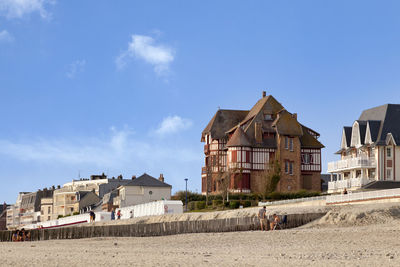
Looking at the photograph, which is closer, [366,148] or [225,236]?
[225,236]

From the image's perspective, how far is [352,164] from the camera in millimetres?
77375

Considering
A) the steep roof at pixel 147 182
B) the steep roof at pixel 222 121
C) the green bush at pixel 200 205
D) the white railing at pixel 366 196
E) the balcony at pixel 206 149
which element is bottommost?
the green bush at pixel 200 205

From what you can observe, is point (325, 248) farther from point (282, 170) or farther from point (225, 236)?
point (282, 170)

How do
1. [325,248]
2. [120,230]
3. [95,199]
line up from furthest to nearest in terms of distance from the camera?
[95,199], [120,230], [325,248]

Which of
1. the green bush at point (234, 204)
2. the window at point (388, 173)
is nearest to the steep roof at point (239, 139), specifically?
the green bush at point (234, 204)

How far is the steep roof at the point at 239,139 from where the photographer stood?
86438mm

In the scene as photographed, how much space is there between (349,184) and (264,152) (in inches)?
601

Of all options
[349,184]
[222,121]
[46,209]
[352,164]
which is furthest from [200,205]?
[46,209]

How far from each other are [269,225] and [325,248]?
14.0m

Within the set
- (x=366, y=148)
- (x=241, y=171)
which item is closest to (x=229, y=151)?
(x=241, y=171)

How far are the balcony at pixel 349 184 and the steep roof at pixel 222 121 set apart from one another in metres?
19.9

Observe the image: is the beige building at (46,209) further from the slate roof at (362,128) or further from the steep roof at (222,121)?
the slate roof at (362,128)

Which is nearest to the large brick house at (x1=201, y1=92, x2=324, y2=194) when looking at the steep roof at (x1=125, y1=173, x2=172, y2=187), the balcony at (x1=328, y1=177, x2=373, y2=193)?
the balcony at (x1=328, y1=177, x2=373, y2=193)

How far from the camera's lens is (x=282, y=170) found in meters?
86.8
